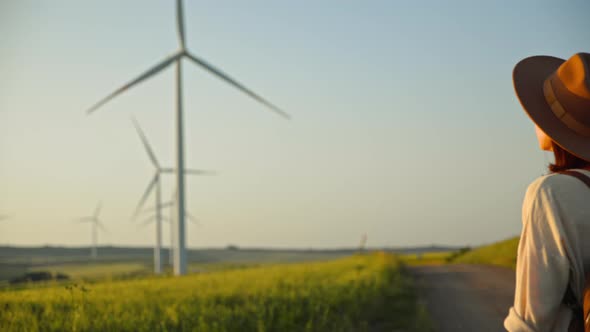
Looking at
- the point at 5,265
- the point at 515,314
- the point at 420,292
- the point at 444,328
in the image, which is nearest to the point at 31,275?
the point at 5,265

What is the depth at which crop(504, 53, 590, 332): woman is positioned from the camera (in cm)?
237

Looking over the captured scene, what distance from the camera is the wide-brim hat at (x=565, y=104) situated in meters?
2.49

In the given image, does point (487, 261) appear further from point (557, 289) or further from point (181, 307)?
point (557, 289)

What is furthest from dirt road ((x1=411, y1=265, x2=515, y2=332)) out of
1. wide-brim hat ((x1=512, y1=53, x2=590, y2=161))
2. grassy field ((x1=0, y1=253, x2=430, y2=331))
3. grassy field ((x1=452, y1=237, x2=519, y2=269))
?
wide-brim hat ((x1=512, y1=53, x2=590, y2=161))

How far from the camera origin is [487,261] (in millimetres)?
25344

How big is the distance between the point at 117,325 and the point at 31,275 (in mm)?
978

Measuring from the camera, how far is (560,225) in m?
2.37

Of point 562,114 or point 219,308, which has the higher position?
point 562,114

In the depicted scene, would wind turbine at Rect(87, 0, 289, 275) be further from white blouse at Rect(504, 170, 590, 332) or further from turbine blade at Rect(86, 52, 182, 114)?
white blouse at Rect(504, 170, 590, 332)

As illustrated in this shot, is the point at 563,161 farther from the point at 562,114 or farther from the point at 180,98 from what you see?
the point at 180,98

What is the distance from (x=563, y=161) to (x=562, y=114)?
22 centimetres

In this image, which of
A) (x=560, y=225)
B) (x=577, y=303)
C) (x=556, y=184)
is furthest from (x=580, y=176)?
(x=577, y=303)

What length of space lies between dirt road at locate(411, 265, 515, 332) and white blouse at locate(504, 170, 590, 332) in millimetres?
6844

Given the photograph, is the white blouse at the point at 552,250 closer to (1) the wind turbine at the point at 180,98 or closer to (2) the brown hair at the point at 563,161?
(2) the brown hair at the point at 563,161
